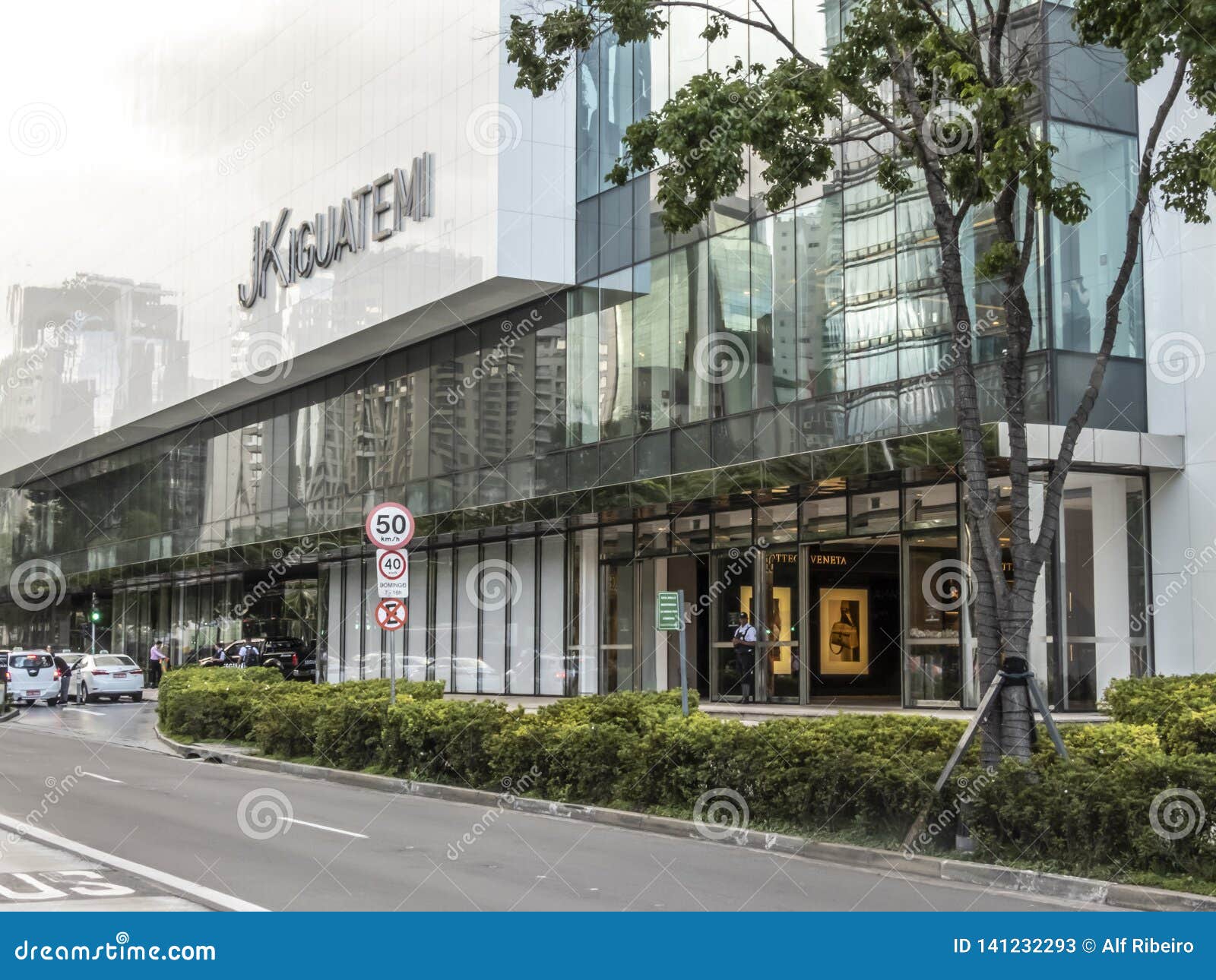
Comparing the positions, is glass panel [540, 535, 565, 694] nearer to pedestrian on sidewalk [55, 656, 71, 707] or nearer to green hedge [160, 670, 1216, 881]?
green hedge [160, 670, 1216, 881]

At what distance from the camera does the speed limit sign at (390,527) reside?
724 inches

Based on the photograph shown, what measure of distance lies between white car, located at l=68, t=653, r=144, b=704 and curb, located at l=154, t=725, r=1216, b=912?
26318mm

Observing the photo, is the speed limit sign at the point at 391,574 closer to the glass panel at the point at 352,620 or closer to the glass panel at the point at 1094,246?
the glass panel at the point at 1094,246

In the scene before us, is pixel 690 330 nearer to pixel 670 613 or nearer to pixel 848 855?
pixel 670 613

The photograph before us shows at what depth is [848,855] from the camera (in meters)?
11.9

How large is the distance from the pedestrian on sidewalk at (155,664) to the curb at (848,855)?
114ft

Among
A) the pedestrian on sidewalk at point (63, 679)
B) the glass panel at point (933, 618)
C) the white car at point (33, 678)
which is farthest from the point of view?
the pedestrian on sidewalk at point (63, 679)

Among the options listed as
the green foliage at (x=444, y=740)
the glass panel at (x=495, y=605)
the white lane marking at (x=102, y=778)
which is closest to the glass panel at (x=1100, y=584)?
the green foliage at (x=444, y=740)

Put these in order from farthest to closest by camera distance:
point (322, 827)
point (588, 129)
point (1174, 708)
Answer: point (588, 129) < point (1174, 708) < point (322, 827)

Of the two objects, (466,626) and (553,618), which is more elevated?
(553,618)

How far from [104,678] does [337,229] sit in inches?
629

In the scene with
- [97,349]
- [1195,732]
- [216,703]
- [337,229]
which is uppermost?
[97,349]

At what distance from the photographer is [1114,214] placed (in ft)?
73.8

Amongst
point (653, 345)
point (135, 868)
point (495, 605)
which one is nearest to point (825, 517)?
point (653, 345)
